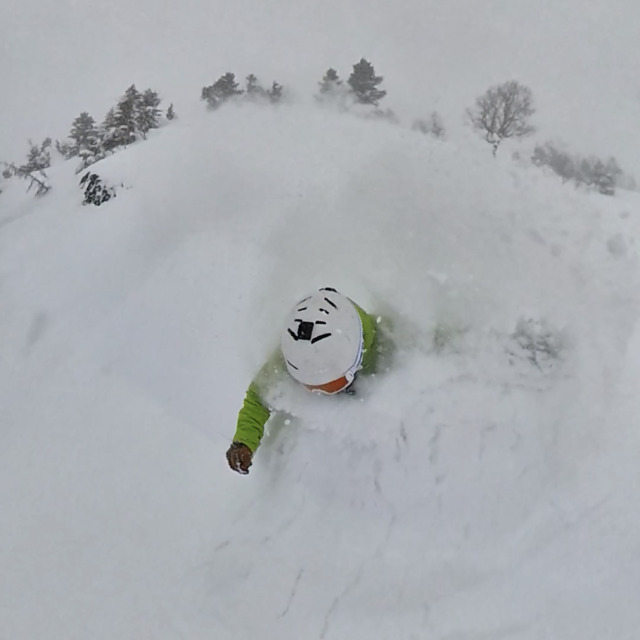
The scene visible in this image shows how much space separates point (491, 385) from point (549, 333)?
84cm

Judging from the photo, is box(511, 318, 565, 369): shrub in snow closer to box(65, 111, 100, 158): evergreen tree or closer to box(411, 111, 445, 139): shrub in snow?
box(411, 111, 445, 139): shrub in snow

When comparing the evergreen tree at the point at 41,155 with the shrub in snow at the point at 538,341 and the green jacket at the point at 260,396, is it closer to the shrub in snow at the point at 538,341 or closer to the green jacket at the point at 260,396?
the green jacket at the point at 260,396

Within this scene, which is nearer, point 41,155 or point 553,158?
point 553,158

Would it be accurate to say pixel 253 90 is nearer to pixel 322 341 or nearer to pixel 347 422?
pixel 347 422

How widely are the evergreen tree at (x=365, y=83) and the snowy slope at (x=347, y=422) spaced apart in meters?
25.0

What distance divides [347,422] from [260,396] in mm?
981

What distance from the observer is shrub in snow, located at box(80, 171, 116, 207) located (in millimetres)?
9289

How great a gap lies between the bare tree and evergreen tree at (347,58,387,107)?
635 centimetres

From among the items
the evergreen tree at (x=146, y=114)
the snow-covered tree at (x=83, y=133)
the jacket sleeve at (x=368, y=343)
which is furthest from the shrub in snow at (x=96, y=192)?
the snow-covered tree at (x=83, y=133)

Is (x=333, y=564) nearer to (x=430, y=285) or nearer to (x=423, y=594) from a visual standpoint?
(x=423, y=594)

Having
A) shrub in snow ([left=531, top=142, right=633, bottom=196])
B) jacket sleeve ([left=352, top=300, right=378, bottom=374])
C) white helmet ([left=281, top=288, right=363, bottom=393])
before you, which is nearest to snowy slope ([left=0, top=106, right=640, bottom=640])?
jacket sleeve ([left=352, top=300, right=378, bottom=374])

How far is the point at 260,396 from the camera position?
491cm

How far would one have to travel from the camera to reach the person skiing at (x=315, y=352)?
4.17 metres

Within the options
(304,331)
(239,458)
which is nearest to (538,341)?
(304,331)
